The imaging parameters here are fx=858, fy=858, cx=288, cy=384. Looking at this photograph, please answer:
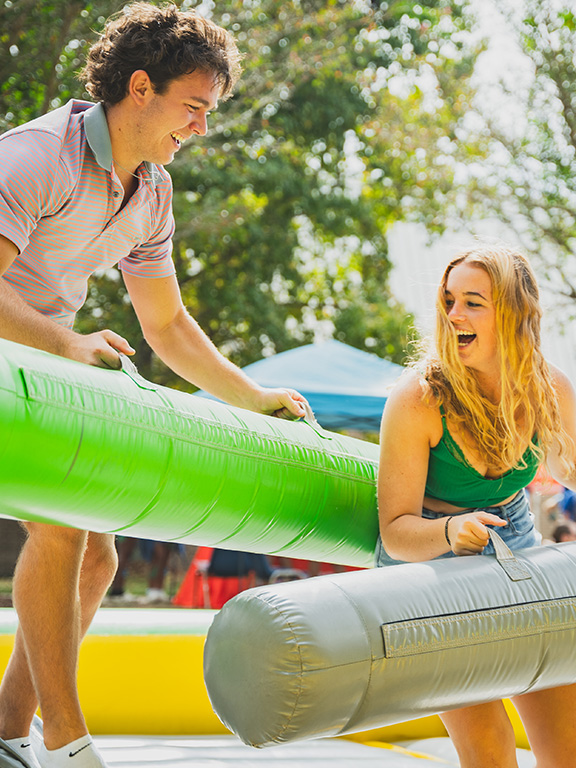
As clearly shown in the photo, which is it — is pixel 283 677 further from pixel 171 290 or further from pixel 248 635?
pixel 171 290

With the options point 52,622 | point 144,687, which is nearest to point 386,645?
point 52,622

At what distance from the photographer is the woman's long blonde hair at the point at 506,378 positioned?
71.1 inches

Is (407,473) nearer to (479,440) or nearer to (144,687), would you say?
(479,440)

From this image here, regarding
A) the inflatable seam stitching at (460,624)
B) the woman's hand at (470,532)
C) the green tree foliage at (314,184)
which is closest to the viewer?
the inflatable seam stitching at (460,624)

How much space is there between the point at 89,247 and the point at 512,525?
42.7 inches

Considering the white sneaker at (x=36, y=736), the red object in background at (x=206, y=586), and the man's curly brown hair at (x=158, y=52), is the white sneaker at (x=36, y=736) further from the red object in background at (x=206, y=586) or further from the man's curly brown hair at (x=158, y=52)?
the red object in background at (x=206, y=586)

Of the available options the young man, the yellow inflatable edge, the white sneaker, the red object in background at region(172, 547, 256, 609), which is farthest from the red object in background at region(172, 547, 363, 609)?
the young man

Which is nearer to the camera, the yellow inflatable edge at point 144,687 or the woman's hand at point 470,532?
the woman's hand at point 470,532

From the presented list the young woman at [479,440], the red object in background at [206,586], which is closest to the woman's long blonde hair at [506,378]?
the young woman at [479,440]

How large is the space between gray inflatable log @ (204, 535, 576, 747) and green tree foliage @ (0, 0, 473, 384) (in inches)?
252

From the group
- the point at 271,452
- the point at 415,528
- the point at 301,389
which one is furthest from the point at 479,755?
the point at 301,389

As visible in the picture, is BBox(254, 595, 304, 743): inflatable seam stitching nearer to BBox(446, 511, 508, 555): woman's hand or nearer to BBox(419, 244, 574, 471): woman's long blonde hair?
BBox(446, 511, 508, 555): woman's hand

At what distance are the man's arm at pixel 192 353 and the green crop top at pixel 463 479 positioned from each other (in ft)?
1.43

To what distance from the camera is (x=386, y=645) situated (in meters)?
1.43
